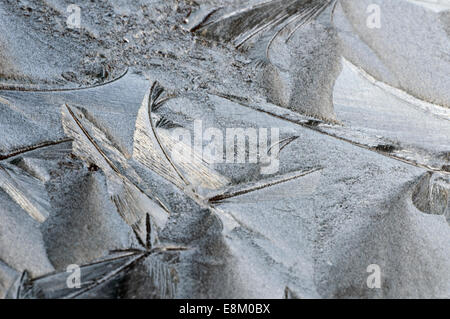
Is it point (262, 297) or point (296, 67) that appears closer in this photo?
point (262, 297)

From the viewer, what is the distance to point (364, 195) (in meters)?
0.60

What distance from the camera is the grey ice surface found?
21.7 inches

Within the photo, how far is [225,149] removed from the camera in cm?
62

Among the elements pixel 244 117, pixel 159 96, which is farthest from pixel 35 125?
pixel 244 117

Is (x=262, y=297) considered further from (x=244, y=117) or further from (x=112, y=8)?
(x=112, y=8)

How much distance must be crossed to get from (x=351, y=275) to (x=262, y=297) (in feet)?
0.38

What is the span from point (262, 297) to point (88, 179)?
0.27 m

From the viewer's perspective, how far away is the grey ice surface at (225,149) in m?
0.55

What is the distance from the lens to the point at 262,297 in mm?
540
